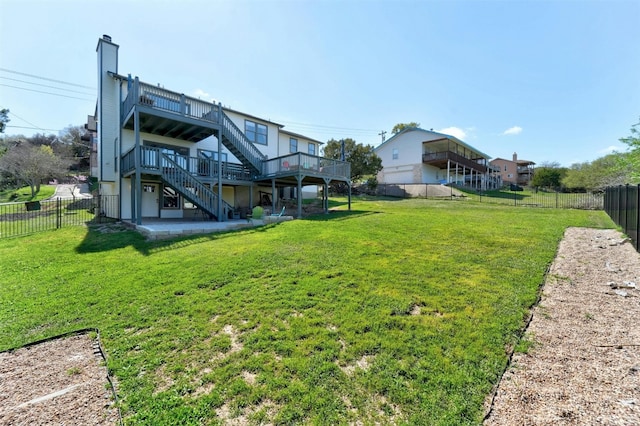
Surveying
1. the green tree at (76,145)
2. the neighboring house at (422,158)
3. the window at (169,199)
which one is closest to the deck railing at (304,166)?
the window at (169,199)

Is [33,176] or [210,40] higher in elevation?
[210,40]

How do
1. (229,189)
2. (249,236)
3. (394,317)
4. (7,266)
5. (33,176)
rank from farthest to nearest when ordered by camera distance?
(33,176), (229,189), (249,236), (7,266), (394,317)

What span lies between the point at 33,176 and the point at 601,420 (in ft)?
128

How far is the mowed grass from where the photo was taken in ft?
8.08

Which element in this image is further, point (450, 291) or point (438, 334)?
point (450, 291)

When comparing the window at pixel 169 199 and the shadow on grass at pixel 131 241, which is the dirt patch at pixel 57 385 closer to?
the shadow on grass at pixel 131 241

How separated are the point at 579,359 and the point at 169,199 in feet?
53.2

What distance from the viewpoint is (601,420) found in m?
2.19

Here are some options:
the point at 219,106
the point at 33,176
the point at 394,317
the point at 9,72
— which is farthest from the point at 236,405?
the point at 33,176

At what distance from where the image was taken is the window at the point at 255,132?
17.9 m

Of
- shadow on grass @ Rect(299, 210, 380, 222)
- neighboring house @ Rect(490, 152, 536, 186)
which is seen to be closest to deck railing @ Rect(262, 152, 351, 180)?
shadow on grass @ Rect(299, 210, 380, 222)

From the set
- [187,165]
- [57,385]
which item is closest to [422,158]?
[187,165]

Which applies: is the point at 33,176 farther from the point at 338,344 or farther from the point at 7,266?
the point at 338,344

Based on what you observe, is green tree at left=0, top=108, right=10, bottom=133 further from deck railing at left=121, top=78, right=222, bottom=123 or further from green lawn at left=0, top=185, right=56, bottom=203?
deck railing at left=121, top=78, right=222, bottom=123
